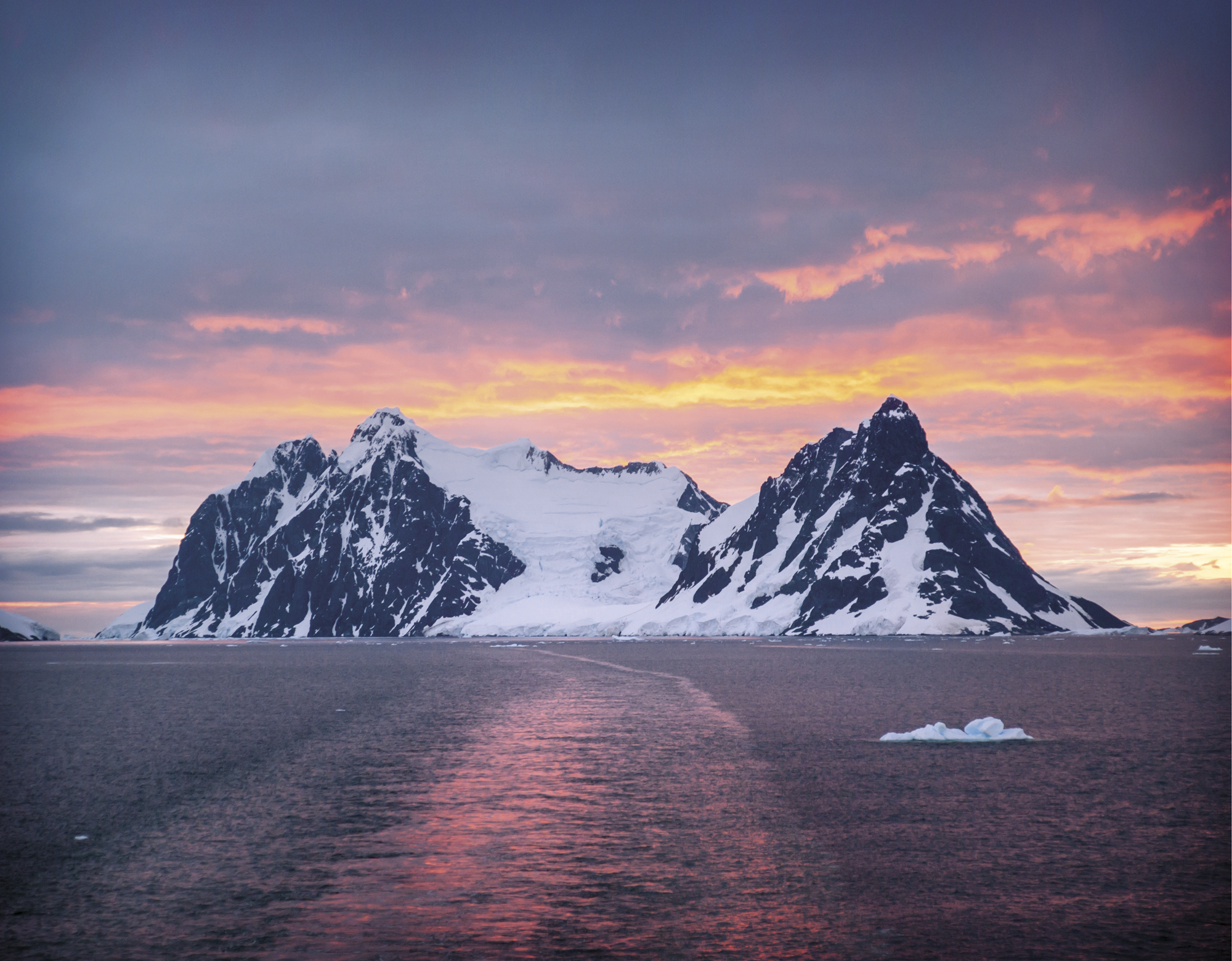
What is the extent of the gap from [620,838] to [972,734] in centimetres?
3170

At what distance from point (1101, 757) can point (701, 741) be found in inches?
832

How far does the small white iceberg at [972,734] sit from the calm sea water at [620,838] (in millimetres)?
1499

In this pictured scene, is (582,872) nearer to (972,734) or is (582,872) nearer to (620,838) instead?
(620,838)

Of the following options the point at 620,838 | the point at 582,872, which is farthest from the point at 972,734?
the point at 582,872

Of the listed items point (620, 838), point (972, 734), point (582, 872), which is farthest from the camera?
point (972, 734)

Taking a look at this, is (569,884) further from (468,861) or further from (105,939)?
(105,939)

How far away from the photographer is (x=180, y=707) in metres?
94.1

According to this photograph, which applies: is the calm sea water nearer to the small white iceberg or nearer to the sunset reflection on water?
the sunset reflection on water

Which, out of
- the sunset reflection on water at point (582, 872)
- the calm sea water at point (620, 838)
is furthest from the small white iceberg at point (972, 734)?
the sunset reflection on water at point (582, 872)

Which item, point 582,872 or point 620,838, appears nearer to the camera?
point 582,872

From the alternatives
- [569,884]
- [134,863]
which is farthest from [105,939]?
[569,884]

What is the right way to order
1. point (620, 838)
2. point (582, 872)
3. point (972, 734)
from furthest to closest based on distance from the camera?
1. point (972, 734)
2. point (620, 838)
3. point (582, 872)

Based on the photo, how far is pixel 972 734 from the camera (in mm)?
58812

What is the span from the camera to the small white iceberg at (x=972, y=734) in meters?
58.1
